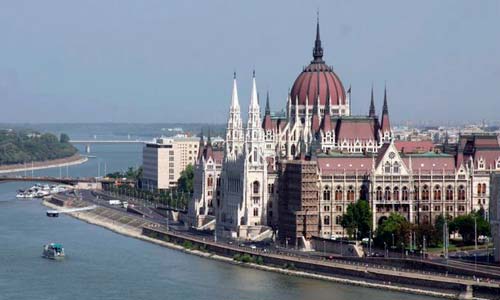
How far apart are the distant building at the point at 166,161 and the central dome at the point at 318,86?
30.8 meters

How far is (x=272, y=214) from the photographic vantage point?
86875mm

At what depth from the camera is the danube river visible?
6650 centimetres

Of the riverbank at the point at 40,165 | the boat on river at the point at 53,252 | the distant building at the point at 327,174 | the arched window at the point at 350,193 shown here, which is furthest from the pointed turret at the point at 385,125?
the riverbank at the point at 40,165

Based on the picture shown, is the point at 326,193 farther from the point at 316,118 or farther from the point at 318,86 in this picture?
the point at 318,86

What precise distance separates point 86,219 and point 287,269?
107ft

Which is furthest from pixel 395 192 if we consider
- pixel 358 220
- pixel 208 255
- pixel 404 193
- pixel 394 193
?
pixel 208 255

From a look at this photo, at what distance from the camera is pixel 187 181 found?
374 ft

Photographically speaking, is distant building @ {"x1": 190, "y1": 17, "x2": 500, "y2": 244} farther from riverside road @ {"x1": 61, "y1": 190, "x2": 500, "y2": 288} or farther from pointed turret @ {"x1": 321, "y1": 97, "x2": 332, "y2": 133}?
riverside road @ {"x1": 61, "y1": 190, "x2": 500, "y2": 288}

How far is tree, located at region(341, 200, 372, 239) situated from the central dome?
15.0 m

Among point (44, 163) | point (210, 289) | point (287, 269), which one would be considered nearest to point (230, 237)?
point (287, 269)

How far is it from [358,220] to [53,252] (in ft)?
46.7

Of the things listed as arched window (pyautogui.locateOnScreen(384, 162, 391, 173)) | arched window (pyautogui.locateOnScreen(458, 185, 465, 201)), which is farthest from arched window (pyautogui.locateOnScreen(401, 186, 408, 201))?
arched window (pyautogui.locateOnScreen(458, 185, 465, 201))

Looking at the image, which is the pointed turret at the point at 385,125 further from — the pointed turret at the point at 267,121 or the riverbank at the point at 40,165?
the riverbank at the point at 40,165

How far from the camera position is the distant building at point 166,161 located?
5039 inches
